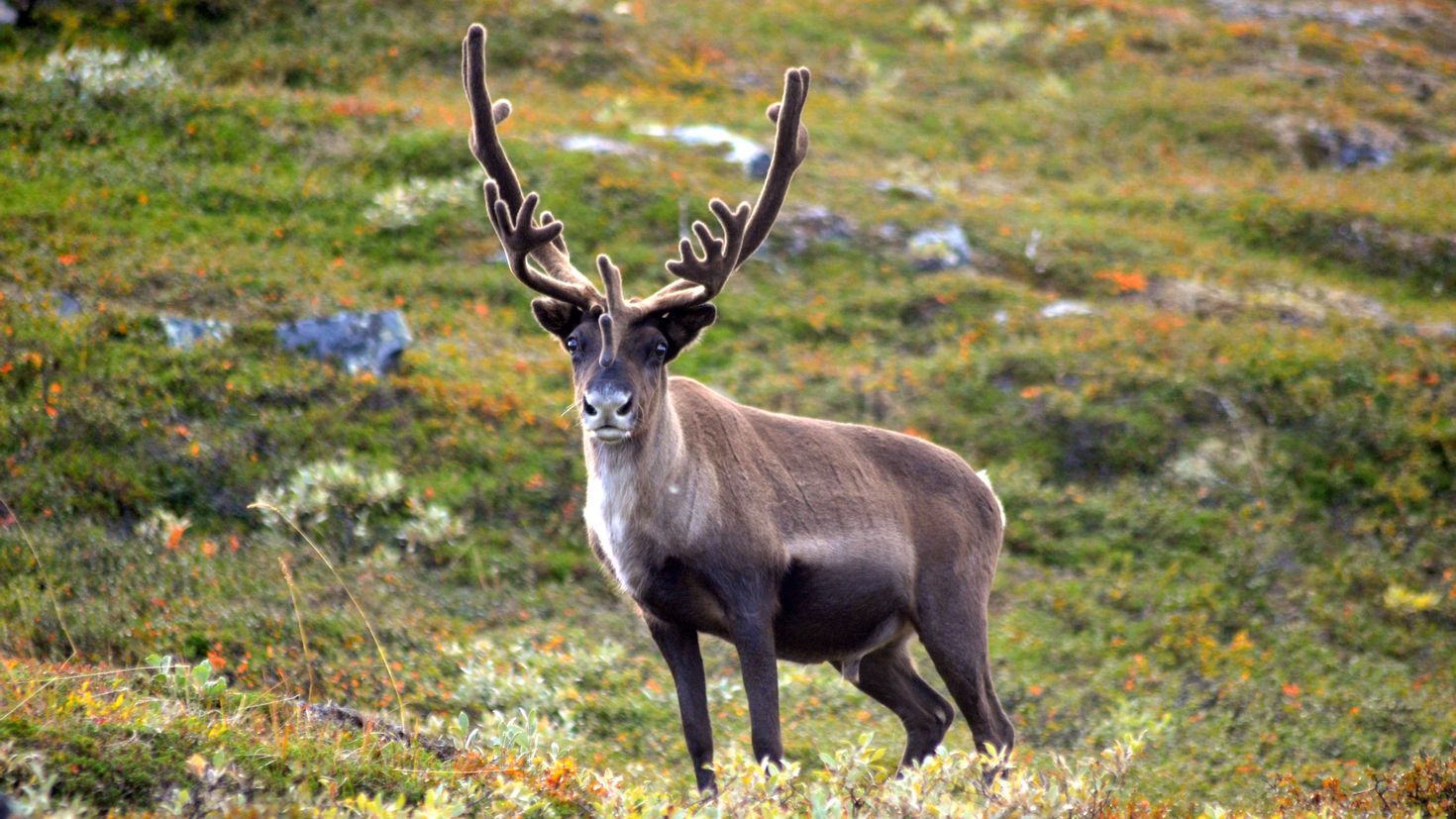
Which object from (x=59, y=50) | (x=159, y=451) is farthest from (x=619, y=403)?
(x=59, y=50)

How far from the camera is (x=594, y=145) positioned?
22.5 metres

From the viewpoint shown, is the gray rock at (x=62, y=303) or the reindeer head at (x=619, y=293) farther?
the gray rock at (x=62, y=303)

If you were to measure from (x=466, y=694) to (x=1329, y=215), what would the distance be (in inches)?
822

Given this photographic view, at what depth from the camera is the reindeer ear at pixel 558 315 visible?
7.72 m

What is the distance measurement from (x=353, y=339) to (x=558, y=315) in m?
7.94

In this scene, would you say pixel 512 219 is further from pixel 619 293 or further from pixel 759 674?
pixel 759 674

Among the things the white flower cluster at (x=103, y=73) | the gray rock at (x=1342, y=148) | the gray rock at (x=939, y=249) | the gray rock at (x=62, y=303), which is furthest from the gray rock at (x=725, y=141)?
the gray rock at (x=1342, y=148)

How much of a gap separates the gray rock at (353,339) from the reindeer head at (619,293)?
6933mm

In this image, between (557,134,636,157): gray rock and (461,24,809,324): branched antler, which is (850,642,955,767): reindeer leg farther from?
(557,134,636,157): gray rock

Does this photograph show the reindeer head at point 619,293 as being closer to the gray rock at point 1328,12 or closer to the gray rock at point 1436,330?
the gray rock at point 1436,330

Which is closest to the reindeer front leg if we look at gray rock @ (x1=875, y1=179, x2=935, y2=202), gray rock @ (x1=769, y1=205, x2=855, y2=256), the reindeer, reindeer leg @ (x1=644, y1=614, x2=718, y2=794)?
the reindeer

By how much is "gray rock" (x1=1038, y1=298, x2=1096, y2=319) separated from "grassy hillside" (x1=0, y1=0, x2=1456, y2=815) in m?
0.08

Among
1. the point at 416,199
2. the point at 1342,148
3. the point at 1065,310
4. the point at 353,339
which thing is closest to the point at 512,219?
the point at 353,339

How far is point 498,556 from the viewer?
13.0 m
